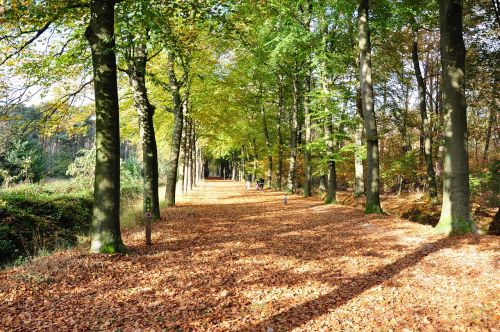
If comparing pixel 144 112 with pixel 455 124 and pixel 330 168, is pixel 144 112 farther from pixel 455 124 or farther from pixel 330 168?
pixel 330 168

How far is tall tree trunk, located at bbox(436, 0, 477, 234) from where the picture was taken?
9562 mm

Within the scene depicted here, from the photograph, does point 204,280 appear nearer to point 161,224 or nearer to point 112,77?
point 112,77

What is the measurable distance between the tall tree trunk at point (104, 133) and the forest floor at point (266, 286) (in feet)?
1.93

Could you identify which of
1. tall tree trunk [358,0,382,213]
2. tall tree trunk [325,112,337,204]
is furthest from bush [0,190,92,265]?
tall tree trunk [325,112,337,204]

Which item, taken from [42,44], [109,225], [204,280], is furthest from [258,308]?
[42,44]

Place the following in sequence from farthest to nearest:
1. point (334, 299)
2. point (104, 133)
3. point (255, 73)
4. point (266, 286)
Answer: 1. point (255, 73)
2. point (104, 133)
3. point (266, 286)
4. point (334, 299)

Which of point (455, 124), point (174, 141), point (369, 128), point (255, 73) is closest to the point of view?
point (455, 124)

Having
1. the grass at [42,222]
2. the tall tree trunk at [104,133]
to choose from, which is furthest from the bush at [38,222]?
the tall tree trunk at [104,133]

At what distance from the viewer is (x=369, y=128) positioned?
1456 centimetres

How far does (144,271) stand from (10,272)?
2.35 m

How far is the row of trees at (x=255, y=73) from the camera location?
25.7 feet

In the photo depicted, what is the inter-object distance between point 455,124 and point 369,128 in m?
4.92

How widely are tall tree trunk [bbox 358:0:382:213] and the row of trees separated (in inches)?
1.7

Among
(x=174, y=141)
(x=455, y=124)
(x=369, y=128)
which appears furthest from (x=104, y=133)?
(x=369, y=128)
